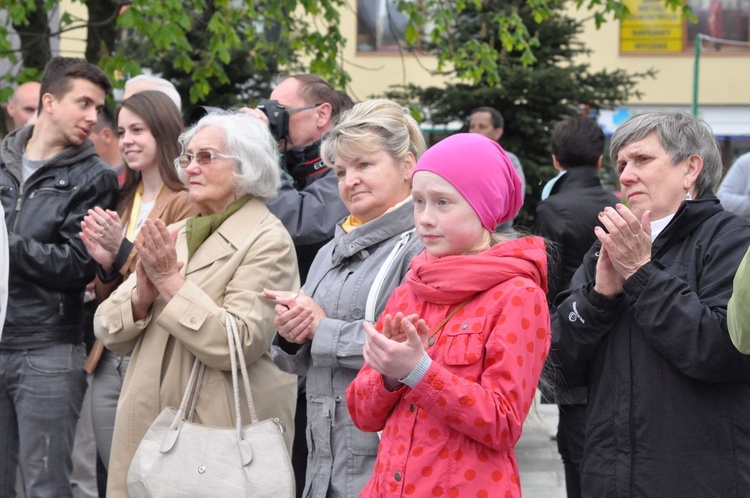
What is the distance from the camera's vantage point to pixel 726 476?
3.08m

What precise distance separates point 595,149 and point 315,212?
71.4 inches

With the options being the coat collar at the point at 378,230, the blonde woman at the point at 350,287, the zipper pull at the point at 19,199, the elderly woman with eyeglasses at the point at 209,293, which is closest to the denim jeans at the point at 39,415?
the zipper pull at the point at 19,199

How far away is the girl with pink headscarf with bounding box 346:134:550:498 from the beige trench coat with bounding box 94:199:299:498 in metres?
0.93

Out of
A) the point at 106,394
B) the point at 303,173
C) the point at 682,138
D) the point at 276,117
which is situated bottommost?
the point at 106,394

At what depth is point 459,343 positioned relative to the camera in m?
2.88

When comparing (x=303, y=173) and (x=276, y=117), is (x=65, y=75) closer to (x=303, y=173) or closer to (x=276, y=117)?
(x=276, y=117)

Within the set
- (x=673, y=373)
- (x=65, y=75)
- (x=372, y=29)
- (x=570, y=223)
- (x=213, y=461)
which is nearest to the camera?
(x=673, y=373)

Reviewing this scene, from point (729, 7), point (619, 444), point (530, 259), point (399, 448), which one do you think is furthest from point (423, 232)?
point (729, 7)

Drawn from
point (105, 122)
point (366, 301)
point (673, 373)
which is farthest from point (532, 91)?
point (673, 373)

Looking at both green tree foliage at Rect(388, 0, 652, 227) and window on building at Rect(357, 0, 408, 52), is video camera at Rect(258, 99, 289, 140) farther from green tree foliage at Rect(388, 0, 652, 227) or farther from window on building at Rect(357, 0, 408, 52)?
window on building at Rect(357, 0, 408, 52)

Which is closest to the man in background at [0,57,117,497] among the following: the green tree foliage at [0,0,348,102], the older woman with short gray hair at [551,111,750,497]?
the older woman with short gray hair at [551,111,750,497]

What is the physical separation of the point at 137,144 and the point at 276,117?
2.12 feet

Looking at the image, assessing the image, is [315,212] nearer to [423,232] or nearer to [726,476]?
[423,232]

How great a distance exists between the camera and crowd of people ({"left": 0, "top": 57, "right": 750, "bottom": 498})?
2.88m
